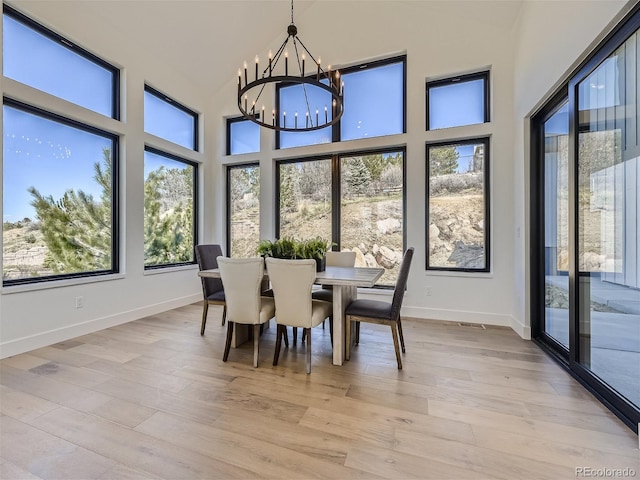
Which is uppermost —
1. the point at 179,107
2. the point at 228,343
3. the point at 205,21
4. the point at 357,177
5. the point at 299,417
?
the point at 205,21

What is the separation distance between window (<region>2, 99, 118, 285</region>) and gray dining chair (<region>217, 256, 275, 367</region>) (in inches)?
84.6

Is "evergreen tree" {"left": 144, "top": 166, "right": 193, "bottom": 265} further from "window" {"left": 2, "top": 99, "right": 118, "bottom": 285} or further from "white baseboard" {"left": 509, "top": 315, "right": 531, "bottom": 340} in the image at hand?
"white baseboard" {"left": 509, "top": 315, "right": 531, "bottom": 340}

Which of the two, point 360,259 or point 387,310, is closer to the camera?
point 387,310

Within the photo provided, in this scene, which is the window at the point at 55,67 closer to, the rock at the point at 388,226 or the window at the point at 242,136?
the window at the point at 242,136

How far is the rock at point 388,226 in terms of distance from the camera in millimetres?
4168

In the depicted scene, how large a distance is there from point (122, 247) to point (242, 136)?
271 centimetres

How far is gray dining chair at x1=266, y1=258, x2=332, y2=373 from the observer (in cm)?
227

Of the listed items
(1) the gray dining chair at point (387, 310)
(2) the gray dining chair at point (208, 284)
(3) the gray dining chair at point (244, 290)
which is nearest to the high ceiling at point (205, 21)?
(2) the gray dining chair at point (208, 284)

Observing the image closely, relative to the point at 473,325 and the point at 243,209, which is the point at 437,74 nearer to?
the point at 473,325

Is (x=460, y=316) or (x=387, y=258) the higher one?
(x=387, y=258)

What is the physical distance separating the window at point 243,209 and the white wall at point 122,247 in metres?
0.81

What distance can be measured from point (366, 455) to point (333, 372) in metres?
0.92

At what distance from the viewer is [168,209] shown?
4520 mm


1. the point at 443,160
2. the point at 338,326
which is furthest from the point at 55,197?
the point at 443,160
